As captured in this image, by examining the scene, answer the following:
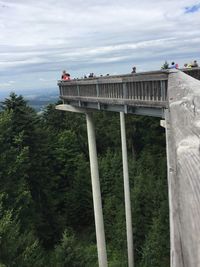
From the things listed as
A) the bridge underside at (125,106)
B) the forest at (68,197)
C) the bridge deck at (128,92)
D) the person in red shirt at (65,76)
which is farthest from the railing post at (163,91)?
the person in red shirt at (65,76)

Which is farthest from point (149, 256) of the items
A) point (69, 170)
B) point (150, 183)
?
point (69, 170)

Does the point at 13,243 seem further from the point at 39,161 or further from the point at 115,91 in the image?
the point at 39,161

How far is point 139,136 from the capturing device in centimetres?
3816

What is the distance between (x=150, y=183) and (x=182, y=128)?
2269 centimetres

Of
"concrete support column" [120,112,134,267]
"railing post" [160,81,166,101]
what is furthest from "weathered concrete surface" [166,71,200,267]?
"concrete support column" [120,112,134,267]

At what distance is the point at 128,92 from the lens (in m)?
11.2

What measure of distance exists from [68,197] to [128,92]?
1903cm

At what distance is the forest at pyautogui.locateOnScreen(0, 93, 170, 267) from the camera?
15953 millimetres

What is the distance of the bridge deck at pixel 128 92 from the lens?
898 centimetres

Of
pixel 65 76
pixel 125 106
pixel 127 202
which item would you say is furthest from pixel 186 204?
pixel 65 76

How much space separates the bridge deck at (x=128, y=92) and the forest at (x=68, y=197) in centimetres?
537

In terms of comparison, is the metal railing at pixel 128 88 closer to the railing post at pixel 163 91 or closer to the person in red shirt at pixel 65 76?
the railing post at pixel 163 91

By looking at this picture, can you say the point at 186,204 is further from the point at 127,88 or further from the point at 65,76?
the point at 65,76

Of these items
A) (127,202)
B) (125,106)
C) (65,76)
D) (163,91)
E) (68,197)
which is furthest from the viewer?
(68,197)
